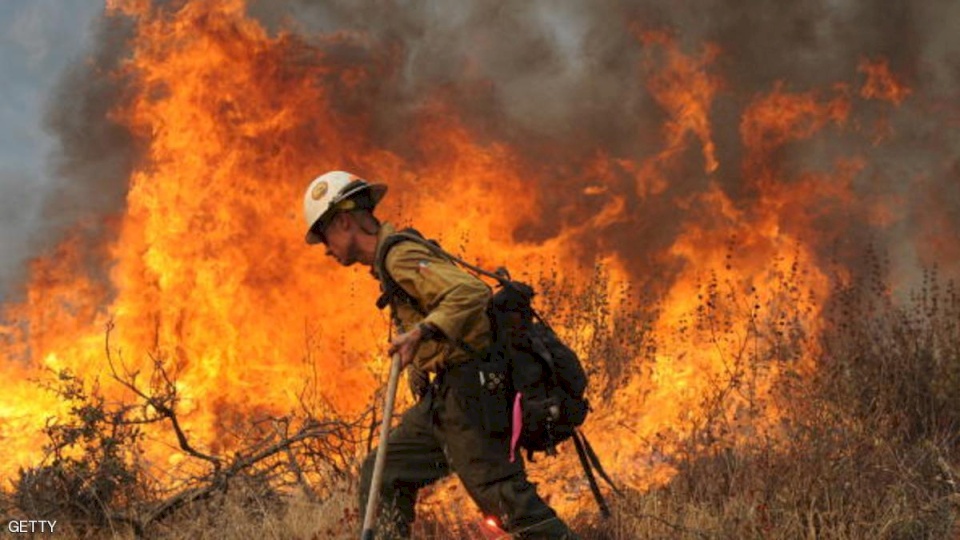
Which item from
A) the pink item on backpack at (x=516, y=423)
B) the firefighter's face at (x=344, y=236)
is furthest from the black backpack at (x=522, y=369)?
the firefighter's face at (x=344, y=236)

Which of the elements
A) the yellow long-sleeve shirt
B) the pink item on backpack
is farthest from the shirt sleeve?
the pink item on backpack

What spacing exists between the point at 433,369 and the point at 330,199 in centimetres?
85

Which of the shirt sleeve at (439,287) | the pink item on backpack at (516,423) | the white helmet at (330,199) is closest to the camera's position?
the shirt sleeve at (439,287)

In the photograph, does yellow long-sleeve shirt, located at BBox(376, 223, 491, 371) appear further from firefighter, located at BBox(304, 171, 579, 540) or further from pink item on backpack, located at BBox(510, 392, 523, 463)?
pink item on backpack, located at BBox(510, 392, 523, 463)

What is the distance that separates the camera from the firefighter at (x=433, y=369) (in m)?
3.24

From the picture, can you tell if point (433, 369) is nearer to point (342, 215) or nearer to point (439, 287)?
point (439, 287)

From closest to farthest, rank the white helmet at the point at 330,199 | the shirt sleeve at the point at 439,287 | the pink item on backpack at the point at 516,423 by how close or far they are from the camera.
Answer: the shirt sleeve at the point at 439,287 < the pink item on backpack at the point at 516,423 < the white helmet at the point at 330,199

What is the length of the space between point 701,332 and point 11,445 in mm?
6690

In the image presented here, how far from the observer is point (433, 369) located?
11.7 ft

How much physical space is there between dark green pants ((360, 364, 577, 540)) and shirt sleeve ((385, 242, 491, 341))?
39 cm

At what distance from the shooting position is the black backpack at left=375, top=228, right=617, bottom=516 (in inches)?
135

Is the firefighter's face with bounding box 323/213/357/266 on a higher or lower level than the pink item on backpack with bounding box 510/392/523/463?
higher

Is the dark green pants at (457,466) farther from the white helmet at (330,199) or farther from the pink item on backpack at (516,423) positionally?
the white helmet at (330,199)

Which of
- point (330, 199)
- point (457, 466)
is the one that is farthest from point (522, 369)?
point (330, 199)
